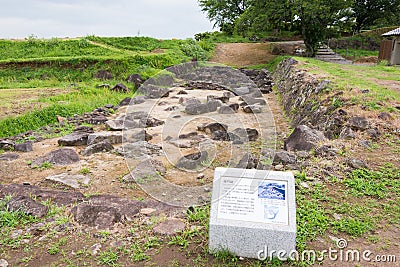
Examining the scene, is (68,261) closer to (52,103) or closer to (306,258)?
(306,258)

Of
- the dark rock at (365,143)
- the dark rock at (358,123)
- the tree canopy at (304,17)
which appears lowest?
the dark rock at (365,143)

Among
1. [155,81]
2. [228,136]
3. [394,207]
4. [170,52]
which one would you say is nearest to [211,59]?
[170,52]

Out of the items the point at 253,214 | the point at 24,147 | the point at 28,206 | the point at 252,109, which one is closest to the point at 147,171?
the point at 28,206

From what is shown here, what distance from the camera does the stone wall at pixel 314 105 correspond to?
22.0 feet

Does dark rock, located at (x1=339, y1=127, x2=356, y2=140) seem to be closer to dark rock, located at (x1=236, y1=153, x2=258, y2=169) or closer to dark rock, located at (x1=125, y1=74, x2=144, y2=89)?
dark rock, located at (x1=236, y1=153, x2=258, y2=169)

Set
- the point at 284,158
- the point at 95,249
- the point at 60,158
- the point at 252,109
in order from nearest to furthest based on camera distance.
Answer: the point at 95,249
the point at 284,158
the point at 60,158
the point at 252,109

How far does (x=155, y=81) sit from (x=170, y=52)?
7.66 m

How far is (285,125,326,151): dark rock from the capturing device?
18.7 ft

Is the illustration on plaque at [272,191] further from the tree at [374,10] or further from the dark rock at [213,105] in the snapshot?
the tree at [374,10]

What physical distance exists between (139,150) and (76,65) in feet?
45.2

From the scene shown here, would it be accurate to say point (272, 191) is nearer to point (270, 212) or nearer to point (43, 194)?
point (270, 212)

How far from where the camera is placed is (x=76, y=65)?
18.7 meters

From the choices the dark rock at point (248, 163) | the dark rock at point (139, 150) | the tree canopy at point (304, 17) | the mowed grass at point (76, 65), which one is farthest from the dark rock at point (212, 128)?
the tree canopy at point (304, 17)

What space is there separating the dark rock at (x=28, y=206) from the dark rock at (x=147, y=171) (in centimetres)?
155
